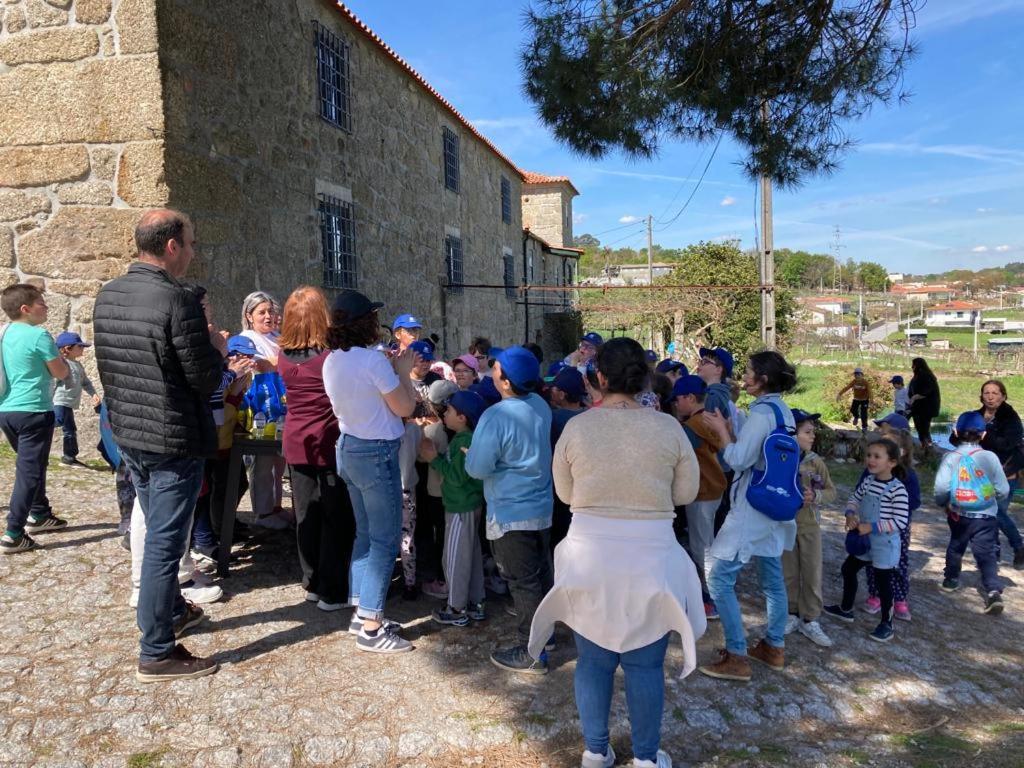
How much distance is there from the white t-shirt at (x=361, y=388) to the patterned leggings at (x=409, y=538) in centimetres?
85

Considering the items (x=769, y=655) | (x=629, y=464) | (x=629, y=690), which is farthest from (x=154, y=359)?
(x=769, y=655)

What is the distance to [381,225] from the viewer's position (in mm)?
10203

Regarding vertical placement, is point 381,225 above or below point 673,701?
above

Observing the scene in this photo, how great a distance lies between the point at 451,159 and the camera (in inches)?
551

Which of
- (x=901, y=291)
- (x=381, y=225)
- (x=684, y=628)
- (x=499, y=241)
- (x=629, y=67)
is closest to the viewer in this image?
(x=684, y=628)

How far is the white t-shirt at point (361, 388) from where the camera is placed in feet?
9.88

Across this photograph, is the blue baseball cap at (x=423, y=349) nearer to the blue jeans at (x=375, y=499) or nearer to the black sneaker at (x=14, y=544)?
the blue jeans at (x=375, y=499)

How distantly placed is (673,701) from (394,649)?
4.35 ft

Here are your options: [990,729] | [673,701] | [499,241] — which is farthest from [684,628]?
[499,241]

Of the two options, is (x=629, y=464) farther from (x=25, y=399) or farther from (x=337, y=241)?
(x=337, y=241)

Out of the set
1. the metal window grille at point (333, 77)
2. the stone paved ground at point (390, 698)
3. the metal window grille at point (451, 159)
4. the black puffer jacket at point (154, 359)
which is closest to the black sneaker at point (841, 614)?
the stone paved ground at point (390, 698)

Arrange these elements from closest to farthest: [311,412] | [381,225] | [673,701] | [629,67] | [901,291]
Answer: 1. [673,701]
2. [311,412]
3. [629,67]
4. [381,225]
5. [901,291]

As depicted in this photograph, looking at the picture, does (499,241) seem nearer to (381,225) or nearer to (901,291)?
(381,225)

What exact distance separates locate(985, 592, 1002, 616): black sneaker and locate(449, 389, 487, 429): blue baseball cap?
13.0ft
